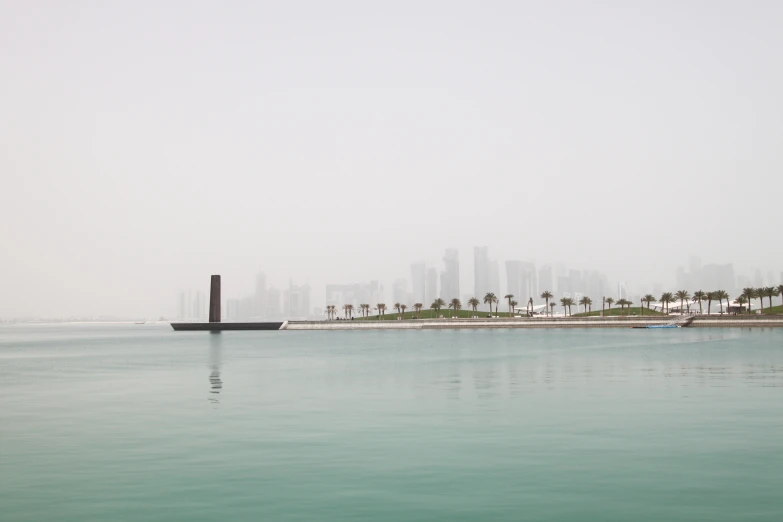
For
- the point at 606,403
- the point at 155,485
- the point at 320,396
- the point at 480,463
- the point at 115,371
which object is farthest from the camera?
the point at 115,371

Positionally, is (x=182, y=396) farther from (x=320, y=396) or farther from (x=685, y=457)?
(x=685, y=457)

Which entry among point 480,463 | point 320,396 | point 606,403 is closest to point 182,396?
point 320,396

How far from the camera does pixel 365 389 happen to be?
48750mm

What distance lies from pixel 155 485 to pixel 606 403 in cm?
2534

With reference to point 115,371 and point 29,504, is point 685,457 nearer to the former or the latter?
point 29,504

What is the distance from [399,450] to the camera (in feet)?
83.6

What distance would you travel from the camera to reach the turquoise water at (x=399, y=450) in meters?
17.8

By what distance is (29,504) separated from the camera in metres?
18.3

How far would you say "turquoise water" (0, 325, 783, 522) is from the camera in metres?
17.8

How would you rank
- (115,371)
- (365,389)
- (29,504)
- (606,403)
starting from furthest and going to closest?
(115,371) → (365,389) → (606,403) → (29,504)

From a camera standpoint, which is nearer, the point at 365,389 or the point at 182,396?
the point at 182,396

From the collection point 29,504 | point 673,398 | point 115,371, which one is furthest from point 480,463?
point 115,371

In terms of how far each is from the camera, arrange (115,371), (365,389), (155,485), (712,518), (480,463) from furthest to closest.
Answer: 1. (115,371)
2. (365,389)
3. (480,463)
4. (155,485)
5. (712,518)

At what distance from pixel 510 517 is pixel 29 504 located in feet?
37.8
